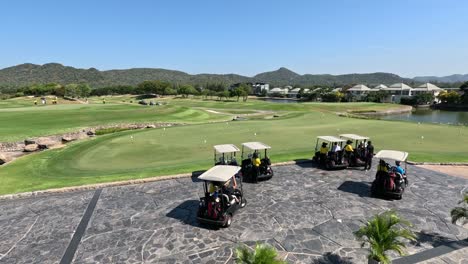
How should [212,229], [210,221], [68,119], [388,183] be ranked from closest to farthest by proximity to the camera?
[210,221] → [212,229] → [388,183] → [68,119]

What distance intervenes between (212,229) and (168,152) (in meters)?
12.2

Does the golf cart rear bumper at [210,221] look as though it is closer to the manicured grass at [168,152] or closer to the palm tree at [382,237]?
the palm tree at [382,237]

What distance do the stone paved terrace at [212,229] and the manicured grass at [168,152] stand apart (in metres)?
2.66

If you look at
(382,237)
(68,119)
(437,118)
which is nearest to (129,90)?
(68,119)

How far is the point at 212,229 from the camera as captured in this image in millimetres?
9930

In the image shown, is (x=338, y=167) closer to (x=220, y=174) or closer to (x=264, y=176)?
(x=264, y=176)

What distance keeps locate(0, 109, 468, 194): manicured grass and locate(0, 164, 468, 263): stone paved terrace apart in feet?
8.73

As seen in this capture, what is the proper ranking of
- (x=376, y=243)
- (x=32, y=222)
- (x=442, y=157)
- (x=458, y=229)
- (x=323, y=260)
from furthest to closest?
(x=442, y=157) < (x=32, y=222) < (x=458, y=229) < (x=323, y=260) < (x=376, y=243)

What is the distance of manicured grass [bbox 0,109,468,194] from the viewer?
Answer: 53.5 ft

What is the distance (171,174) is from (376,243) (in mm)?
11024

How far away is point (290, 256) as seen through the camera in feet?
26.9

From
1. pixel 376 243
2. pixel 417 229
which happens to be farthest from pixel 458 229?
pixel 376 243

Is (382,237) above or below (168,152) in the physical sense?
above

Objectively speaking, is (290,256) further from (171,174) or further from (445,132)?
(445,132)
